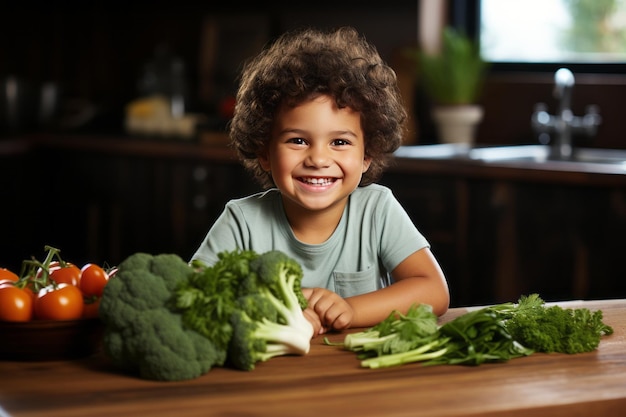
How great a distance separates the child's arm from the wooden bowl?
0.36 metres

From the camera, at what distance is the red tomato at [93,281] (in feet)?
4.83

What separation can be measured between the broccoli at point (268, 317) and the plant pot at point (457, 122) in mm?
2892

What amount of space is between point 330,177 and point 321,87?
155 mm

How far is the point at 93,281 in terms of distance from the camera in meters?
1.48

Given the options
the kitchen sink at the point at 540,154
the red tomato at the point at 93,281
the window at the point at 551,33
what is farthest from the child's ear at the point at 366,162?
the window at the point at 551,33

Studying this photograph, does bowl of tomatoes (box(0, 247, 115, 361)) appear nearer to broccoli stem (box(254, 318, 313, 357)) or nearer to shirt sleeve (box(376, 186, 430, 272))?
broccoli stem (box(254, 318, 313, 357))

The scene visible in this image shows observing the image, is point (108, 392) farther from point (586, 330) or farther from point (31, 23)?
point (31, 23)

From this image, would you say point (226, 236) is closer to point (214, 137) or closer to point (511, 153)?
point (511, 153)

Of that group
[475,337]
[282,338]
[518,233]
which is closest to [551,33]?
[518,233]

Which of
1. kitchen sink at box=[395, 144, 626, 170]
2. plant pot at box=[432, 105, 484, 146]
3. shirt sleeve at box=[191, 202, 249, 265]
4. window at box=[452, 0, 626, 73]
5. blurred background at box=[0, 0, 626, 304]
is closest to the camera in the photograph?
shirt sleeve at box=[191, 202, 249, 265]

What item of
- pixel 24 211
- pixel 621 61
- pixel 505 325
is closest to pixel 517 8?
A: pixel 621 61

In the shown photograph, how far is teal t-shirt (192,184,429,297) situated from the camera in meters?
1.91

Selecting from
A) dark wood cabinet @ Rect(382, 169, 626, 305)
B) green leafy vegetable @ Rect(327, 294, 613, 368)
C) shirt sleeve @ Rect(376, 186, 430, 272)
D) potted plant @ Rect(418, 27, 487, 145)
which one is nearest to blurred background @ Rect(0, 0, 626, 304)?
dark wood cabinet @ Rect(382, 169, 626, 305)

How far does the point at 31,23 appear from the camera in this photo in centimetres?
573
